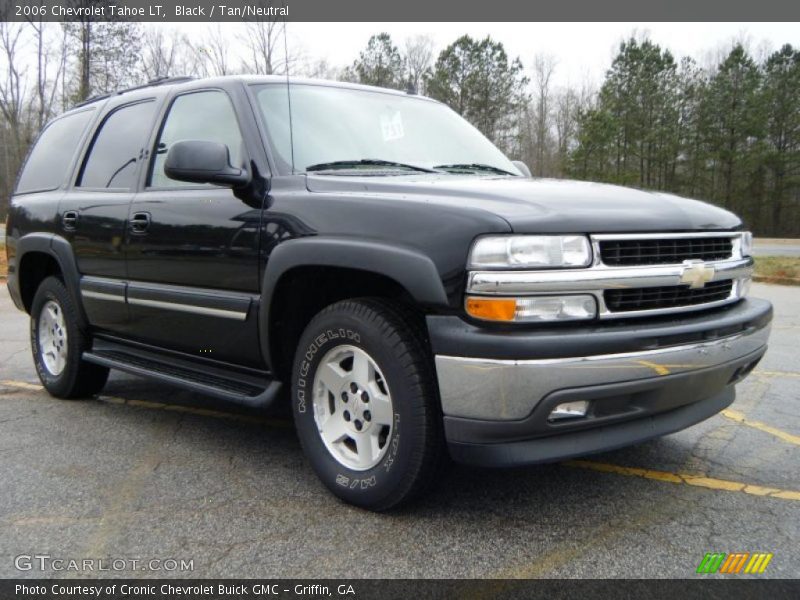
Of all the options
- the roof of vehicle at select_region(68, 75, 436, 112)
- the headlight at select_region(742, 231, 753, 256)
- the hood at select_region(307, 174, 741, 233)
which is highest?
the roof of vehicle at select_region(68, 75, 436, 112)

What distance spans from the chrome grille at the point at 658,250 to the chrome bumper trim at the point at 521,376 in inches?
13.5

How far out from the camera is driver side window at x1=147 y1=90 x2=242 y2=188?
3.62 metres

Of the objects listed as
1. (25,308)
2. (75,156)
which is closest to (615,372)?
(75,156)

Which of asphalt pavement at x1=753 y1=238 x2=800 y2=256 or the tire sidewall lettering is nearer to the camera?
the tire sidewall lettering

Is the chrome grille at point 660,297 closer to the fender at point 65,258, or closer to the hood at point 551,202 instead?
the hood at point 551,202

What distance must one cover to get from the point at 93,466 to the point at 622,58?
4369 centimetres

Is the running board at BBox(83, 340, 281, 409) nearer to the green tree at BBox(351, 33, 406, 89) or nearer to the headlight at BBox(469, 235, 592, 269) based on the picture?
the headlight at BBox(469, 235, 592, 269)

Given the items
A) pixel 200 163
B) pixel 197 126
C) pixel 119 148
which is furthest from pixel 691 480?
pixel 119 148

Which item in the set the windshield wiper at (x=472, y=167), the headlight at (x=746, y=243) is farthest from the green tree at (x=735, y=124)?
the headlight at (x=746, y=243)

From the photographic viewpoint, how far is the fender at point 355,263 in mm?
2539

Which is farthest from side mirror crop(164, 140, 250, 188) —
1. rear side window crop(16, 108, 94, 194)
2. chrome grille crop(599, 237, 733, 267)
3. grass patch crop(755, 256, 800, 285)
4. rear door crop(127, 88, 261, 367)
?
grass patch crop(755, 256, 800, 285)

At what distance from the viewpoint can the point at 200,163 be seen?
314 centimetres

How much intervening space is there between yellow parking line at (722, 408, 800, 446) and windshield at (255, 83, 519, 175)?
6.47 feet

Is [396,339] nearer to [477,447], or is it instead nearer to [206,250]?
[477,447]
